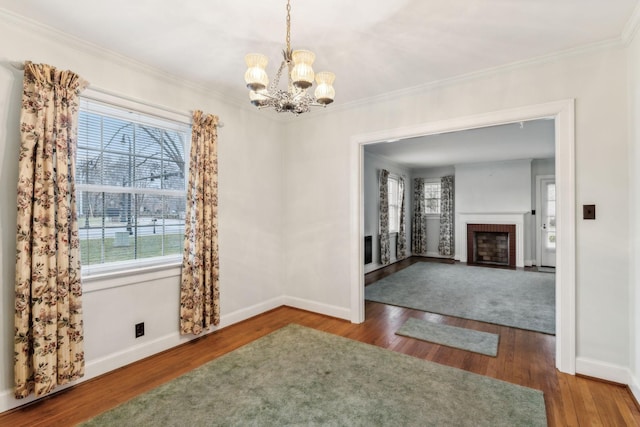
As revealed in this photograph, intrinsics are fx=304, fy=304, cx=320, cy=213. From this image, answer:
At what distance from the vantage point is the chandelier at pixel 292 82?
69.1 inches

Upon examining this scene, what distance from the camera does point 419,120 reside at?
3262 mm

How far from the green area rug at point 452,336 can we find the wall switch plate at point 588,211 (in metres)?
1.45

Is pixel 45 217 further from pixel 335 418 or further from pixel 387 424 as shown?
pixel 387 424

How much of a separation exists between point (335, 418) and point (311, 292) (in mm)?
2117

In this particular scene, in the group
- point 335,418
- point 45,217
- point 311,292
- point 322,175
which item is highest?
point 322,175

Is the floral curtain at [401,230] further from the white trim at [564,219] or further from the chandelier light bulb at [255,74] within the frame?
the chandelier light bulb at [255,74]

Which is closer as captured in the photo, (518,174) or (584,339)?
(584,339)

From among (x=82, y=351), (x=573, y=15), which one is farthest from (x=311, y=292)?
(x=573, y=15)

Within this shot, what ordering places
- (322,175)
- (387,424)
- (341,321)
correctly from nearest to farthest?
(387,424)
(341,321)
(322,175)

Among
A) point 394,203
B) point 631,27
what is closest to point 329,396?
point 631,27

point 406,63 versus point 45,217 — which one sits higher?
point 406,63

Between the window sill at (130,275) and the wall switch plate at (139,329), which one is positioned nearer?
the window sill at (130,275)

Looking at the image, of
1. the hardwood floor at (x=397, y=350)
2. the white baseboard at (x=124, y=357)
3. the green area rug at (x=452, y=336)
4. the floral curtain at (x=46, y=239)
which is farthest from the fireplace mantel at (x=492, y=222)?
the floral curtain at (x=46, y=239)

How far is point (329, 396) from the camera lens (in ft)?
7.30
